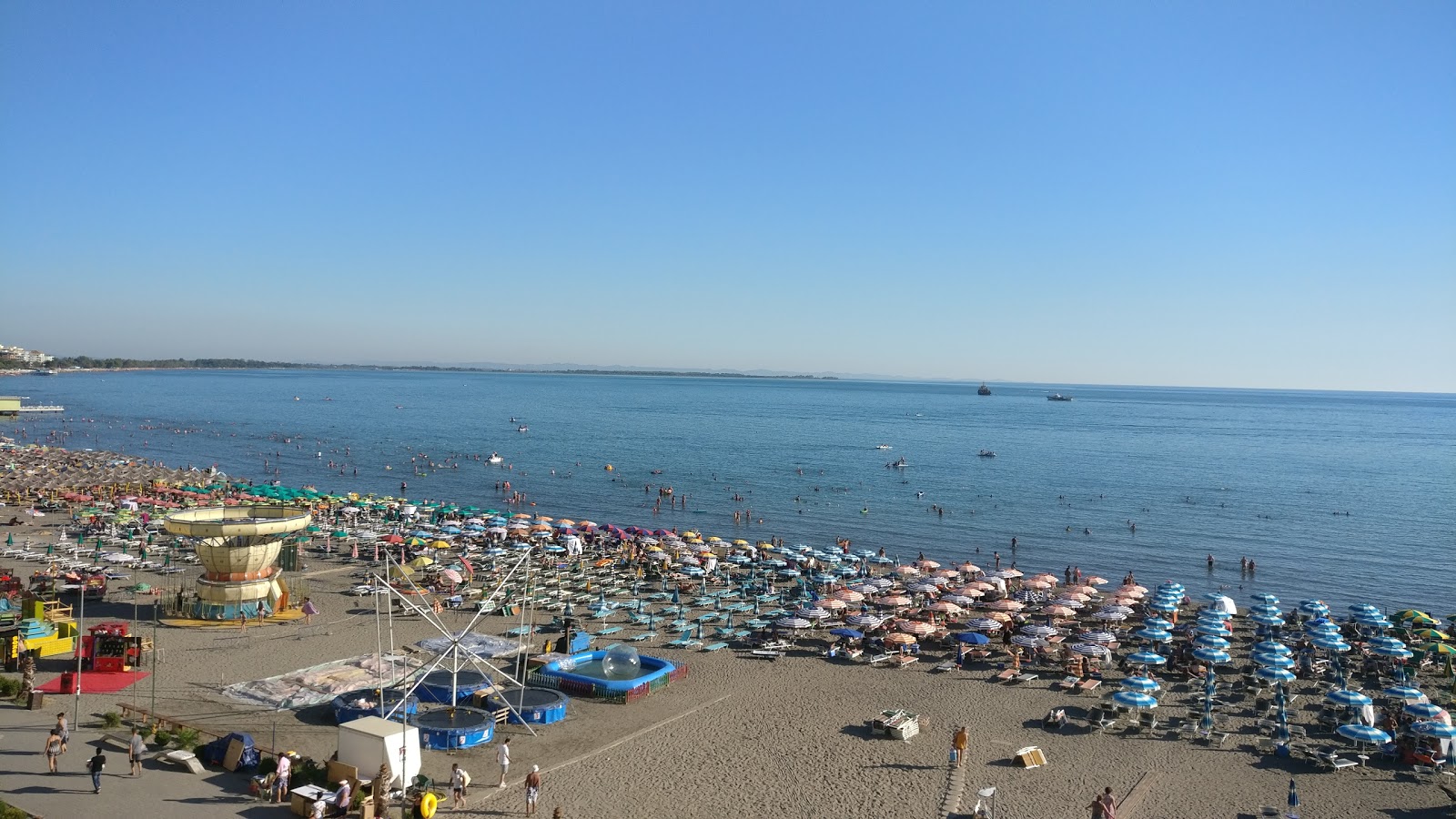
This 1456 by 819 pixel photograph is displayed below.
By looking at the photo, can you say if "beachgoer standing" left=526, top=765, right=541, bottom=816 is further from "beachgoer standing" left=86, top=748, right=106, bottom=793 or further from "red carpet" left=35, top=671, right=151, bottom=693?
"red carpet" left=35, top=671, right=151, bottom=693

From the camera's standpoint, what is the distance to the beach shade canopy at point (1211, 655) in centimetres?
2886

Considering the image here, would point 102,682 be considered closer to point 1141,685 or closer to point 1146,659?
point 1141,685

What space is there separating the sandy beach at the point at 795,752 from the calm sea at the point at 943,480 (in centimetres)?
2592

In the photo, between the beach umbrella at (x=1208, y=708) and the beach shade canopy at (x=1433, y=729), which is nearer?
the beach shade canopy at (x=1433, y=729)

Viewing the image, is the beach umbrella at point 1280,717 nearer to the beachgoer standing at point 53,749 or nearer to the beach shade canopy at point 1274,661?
the beach shade canopy at point 1274,661

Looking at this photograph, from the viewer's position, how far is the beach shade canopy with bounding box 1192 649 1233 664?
1136 inches

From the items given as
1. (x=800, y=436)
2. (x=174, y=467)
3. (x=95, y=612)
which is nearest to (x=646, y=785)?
(x=95, y=612)

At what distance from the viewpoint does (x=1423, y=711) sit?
77.8ft

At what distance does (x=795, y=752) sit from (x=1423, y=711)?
16.9m

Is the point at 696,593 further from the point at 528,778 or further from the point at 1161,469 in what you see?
the point at 1161,469

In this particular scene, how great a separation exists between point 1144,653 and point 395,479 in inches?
2570

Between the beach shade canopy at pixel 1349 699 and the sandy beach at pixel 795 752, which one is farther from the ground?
the beach shade canopy at pixel 1349 699

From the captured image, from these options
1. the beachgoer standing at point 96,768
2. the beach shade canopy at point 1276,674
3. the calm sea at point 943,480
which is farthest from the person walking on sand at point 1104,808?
the calm sea at point 943,480

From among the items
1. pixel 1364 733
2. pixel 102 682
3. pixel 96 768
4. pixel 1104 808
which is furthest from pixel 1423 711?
pixel 102 682
